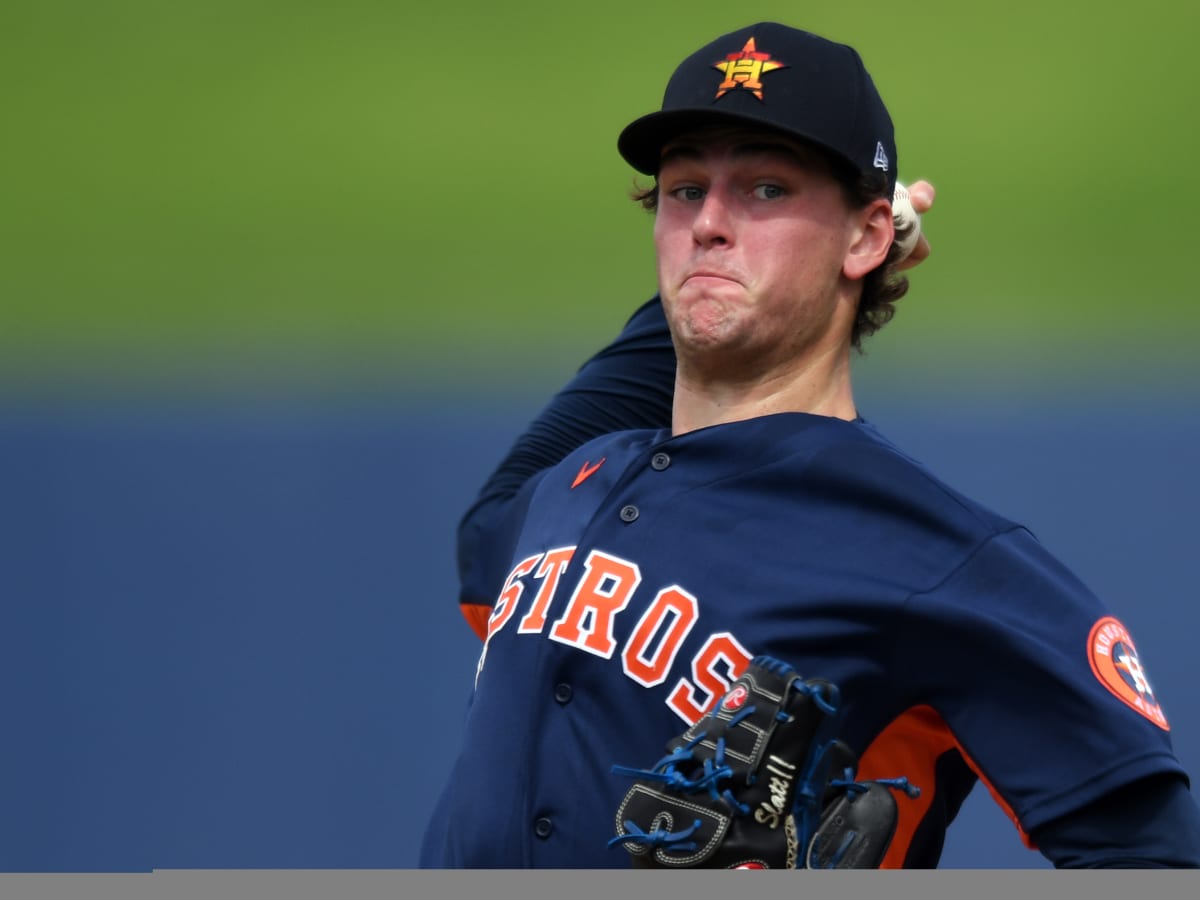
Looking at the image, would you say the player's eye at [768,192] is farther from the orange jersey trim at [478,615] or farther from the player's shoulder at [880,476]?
the orange jersey trim at [478,615]

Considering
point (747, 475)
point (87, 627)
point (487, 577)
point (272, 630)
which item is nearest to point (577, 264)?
point (272, 630)

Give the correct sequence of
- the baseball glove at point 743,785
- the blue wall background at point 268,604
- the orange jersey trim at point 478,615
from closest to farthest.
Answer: the baseball glove at point 743,785, the orange jersey trim at point 478,615, the blue wall background at point 268,604

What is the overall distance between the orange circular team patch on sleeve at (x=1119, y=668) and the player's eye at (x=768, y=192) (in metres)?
0.37

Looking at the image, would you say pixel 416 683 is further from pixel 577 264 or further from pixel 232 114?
pixel 232 114

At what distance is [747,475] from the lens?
1.07 m

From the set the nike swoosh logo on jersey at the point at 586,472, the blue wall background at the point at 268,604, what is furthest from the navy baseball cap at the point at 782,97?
the blue wall background at the point at 268,604

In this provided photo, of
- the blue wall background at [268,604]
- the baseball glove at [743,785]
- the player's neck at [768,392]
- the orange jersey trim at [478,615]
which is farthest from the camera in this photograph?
the blue wall background at [268,604]

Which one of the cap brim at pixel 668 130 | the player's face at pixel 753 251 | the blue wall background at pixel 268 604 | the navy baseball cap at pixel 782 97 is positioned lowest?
the blue wall background at pixel 268 604

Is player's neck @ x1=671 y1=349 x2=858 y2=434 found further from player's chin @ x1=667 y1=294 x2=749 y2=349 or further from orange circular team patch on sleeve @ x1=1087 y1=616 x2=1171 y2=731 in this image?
orange circular team patch on sleeve @ x1=1087 y1=616 x2=1171 y2=731

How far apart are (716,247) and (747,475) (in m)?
0.17

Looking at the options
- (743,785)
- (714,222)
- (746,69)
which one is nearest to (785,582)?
(743,785)

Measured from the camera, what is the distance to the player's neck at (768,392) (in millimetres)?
1116

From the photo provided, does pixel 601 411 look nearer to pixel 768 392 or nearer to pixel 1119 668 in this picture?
pixel 768 392

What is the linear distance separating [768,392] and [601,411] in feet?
0.88
